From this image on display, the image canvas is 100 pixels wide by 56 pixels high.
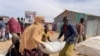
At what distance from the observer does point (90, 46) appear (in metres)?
12.1

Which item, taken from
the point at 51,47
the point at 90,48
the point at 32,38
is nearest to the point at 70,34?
the point at 51,47

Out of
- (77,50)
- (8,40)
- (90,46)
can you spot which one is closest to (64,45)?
(90,46)

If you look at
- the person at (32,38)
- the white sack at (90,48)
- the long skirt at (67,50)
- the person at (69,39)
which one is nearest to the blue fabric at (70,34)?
the person at (69,39)

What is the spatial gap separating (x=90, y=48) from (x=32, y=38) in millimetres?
5796

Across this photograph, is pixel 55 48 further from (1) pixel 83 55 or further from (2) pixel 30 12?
(2) pixel 30 12

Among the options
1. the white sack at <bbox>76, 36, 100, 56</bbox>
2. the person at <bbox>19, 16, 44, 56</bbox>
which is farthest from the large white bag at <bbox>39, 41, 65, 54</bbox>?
the white sack at <bbox>76, 36, 100, 56</bbox>

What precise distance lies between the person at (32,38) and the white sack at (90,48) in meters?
5.27

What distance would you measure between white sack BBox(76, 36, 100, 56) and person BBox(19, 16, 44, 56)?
5.27m

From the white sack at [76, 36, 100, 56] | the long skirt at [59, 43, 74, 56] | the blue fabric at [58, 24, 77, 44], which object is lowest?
the white sack at [76, 36, 100, 56]

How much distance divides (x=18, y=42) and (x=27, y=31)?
35.1 inches

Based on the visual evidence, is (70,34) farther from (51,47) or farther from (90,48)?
(90,48)

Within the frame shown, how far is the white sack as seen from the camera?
11776mm

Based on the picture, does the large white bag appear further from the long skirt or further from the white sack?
the white sack

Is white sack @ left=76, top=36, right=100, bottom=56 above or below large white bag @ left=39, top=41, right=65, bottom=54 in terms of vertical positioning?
below
